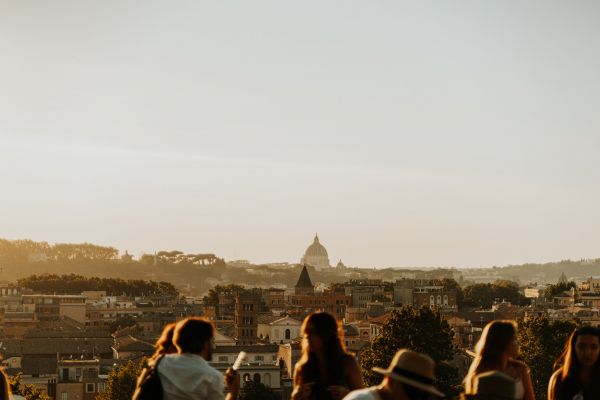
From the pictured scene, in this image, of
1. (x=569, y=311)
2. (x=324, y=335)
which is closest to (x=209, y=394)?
(x=324, y=335)

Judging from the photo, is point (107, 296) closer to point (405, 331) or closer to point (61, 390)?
point (61, 390)

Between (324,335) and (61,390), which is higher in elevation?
(324,335)

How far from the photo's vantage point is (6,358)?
65.3 meters

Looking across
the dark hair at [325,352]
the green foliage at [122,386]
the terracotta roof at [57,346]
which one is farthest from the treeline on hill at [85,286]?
the dark hair at [325,352]

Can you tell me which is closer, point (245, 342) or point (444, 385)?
point (444, 385)

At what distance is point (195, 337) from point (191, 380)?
284 millimetres

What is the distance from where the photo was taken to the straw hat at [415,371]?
5.93 m

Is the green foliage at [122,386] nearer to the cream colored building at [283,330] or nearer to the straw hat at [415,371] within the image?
the cream colored building at [283,330]

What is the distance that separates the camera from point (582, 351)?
316 inches

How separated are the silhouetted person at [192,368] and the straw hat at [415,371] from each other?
1.46 metres

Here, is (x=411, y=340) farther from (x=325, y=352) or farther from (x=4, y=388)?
(x=4, y=388)

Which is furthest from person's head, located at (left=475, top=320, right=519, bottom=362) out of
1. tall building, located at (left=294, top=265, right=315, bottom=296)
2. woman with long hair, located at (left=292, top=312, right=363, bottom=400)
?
tall building, located at (left=294, top=265, right=315, bottom=296)

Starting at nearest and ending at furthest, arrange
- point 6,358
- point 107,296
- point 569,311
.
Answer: point 6,358 → point 569,311 → point 107,296

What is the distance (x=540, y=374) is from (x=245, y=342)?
39612 mm
